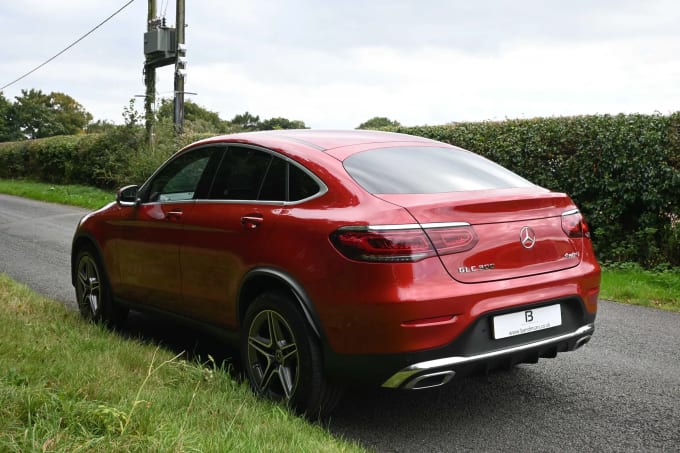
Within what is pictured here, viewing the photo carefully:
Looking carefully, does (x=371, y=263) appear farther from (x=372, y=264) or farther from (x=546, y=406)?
(x=546, y=406)

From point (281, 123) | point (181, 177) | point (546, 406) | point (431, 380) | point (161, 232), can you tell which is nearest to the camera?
A: point (431, 380)

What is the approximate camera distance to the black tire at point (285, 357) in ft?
13.0

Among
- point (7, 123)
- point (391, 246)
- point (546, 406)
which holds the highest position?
point (7, 123)

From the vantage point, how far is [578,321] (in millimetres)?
4250

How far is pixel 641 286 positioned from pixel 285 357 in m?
5.87

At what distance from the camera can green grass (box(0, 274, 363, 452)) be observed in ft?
10.5

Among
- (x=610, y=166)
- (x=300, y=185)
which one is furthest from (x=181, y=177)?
(x=610, y=166)

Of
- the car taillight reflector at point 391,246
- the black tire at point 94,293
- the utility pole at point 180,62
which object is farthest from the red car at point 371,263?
the utility pole at point 180,62

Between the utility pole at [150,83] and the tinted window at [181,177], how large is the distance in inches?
718

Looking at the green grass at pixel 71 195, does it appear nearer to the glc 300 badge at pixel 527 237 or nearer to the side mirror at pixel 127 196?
the side mirror at pixel 127 196

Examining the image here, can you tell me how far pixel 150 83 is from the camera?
24016mm

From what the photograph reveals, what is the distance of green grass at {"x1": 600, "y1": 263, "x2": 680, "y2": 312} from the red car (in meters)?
3.97

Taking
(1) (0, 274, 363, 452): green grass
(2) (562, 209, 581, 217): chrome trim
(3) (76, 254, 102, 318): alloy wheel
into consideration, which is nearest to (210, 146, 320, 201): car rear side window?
(1) (0, 274, 363, 452): green grass

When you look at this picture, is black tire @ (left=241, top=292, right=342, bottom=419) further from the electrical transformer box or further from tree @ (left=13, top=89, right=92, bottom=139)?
tree @ (left=13, top=89, right=92, bottom=139)
